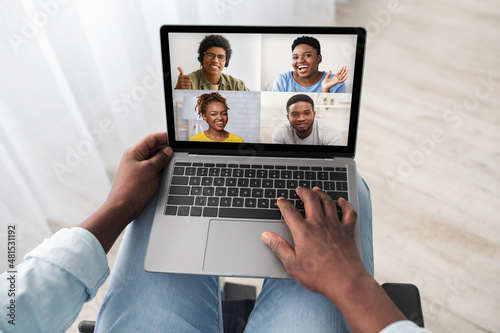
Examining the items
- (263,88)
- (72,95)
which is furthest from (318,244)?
(72,95)

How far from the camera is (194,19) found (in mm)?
1561

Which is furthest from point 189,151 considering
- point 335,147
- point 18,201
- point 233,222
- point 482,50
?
point 482,50

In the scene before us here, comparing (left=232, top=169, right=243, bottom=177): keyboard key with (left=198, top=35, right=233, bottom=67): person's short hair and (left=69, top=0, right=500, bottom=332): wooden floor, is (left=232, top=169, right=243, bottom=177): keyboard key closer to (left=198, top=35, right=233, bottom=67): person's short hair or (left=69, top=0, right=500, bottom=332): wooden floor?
(left=198, top=35, right=233, bottom=67): person's short hair

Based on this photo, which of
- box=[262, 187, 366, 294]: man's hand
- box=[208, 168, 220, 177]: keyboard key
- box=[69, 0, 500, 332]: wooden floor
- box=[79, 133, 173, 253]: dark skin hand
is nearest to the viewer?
box=[262, 187, 366, 294]: man's hand

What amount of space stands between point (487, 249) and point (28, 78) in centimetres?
165

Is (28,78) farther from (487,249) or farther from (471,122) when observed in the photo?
(471,122)

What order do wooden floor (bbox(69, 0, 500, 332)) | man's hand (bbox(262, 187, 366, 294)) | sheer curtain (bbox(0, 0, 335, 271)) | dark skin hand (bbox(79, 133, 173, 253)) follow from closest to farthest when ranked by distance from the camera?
man's hand (bbox(262, 187, 366, 294)), dark skin hand (bbox(79, 133, 173, 253)), sheer curtain (bbox(0, 0, 335, 271)), wooden floor (bbox(69, 0, 500, 332))

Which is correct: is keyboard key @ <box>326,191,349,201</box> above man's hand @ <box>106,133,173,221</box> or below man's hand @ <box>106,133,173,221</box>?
below

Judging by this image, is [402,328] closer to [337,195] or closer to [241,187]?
[337,195]

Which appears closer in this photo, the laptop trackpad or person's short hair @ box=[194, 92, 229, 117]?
the laptop trackpad

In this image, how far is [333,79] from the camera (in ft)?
2.77

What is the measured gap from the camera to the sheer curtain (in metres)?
1.14

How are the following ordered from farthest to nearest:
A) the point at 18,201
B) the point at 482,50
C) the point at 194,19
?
the point at 482,50 → the point at 194,19 → the point at 18,201

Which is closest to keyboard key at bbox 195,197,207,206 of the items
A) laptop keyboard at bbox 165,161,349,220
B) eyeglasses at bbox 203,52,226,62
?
laptop keyboard at bbox 165,161,349,220
